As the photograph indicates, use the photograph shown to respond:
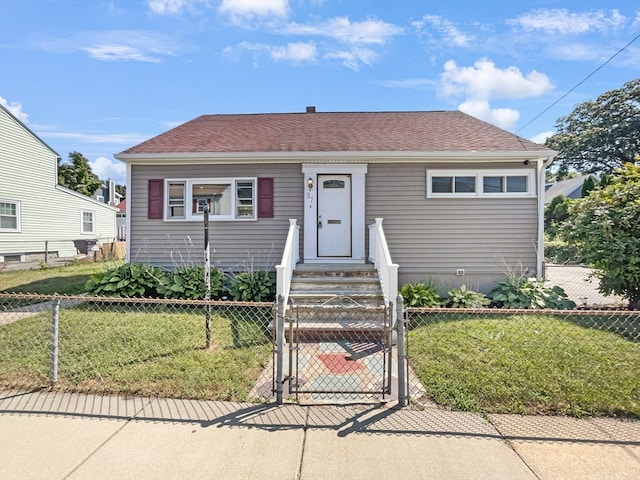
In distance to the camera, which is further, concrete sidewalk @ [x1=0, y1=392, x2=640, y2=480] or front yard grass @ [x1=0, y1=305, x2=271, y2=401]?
front yard grass @ [x1=0, y1=305, x2=271, y2=401]

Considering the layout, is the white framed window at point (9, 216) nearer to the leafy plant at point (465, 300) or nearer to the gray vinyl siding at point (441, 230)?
the gray vinyl siding at point (441, 230)

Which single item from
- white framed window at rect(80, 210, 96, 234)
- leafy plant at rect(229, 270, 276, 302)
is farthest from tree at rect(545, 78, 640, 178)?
white framed window at rect(80, 210, 96, 234)

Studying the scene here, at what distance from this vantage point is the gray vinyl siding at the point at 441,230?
319 inches

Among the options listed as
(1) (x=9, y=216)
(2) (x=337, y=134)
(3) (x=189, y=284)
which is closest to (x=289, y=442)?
(3) (x=189, y=284)

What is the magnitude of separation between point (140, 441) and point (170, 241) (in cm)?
623

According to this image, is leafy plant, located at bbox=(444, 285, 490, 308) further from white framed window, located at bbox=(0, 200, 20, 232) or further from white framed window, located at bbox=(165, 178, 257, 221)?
white framed window, located at bbox=(0, 200, 20, 232)

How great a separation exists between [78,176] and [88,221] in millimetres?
16161

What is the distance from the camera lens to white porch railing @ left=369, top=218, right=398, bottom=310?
5637mm

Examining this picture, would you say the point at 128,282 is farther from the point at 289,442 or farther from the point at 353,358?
the point at 289,442

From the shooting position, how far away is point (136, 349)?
463 centimetres

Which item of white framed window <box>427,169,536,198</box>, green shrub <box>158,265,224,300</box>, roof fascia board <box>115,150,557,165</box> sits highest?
roof fascia board <box>115,150,557,165</box>

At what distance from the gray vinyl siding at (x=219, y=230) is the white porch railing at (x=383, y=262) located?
1.81 m

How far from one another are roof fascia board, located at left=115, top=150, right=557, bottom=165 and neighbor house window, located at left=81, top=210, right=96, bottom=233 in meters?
14.7

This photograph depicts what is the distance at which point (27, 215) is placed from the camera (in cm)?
1578
